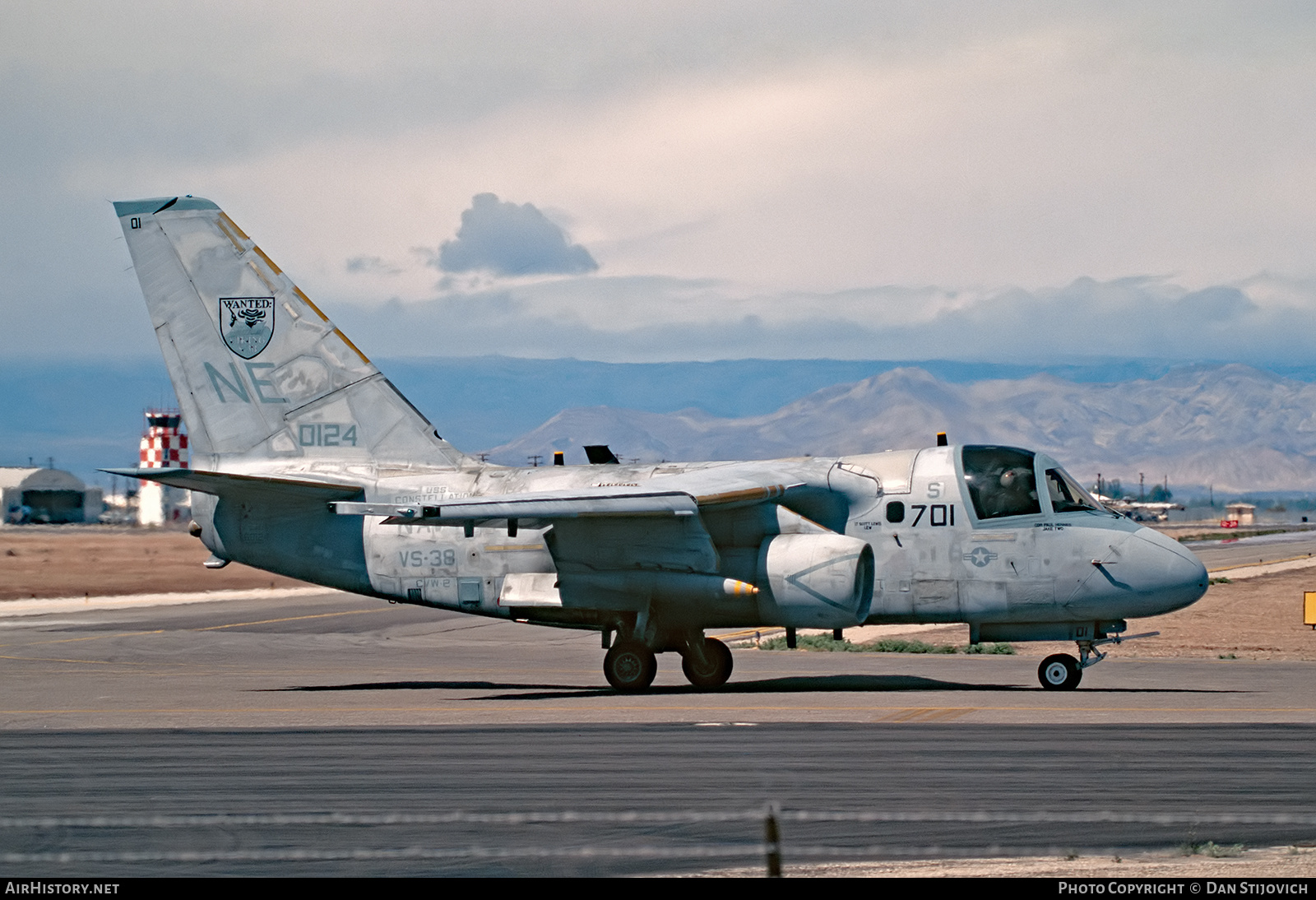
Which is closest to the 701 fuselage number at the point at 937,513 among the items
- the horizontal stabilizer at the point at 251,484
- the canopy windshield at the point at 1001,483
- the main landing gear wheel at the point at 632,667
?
the canopy windshield at the point at 1001,483

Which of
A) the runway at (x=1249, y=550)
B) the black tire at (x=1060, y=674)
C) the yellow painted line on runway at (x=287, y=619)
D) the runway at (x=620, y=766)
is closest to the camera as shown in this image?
the runway at (x=620, y=766)

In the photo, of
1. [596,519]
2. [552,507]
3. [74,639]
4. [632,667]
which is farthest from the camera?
[74,639]

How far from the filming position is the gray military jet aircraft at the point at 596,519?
20422 millimetres

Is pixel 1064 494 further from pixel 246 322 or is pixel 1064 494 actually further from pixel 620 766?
pixel 246 322

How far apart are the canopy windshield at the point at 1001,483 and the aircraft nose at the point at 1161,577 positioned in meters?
1.52

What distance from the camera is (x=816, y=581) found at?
803 inches

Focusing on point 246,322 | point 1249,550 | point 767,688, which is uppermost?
point 246,322

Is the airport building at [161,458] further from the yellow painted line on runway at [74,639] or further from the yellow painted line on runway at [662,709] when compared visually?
the yellow painted line on runway at [662,709]

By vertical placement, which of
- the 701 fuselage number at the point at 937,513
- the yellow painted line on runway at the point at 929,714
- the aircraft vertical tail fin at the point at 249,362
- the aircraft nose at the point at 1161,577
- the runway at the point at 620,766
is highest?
the aircraft vertical tail fin at the point at 249,362

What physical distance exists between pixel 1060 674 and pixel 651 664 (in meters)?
6.04

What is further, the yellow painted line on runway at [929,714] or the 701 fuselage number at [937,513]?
the 701 fuselage number at [937,513]

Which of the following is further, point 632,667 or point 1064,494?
point 632,667

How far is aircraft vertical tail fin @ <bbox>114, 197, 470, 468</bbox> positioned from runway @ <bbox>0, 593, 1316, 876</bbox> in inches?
156

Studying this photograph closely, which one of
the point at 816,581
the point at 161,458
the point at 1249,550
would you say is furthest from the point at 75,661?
the point at 161,458
